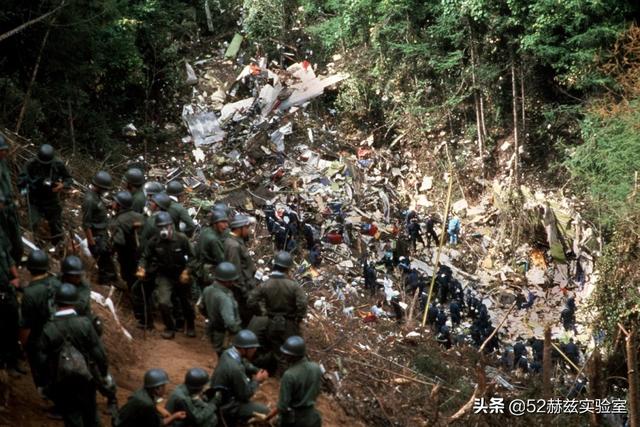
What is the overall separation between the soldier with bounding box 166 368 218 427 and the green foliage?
12325mm

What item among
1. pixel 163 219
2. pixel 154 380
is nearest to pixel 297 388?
pixel 154 380

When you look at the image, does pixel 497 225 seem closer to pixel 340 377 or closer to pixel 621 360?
pixel 621 360

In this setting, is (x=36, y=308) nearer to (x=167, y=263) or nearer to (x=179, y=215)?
(x=167, y=263)

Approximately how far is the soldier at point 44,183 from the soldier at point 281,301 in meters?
2.72

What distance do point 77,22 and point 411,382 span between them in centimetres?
786

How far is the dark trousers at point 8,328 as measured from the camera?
5.70 m

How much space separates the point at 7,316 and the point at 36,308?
1.42 feet

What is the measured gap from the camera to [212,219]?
7176mm

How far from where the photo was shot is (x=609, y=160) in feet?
53.7

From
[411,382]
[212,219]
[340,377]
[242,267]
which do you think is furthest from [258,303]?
[411,382]

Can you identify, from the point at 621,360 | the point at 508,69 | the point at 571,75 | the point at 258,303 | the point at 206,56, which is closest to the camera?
the point at 258,303

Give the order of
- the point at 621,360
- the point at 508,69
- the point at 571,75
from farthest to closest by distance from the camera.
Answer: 1. the point at 508,69
2. the point at 571,75
3. the point at 621,360

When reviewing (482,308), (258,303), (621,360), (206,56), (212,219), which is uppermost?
(206,56)

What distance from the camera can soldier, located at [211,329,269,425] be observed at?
539 centimetres
